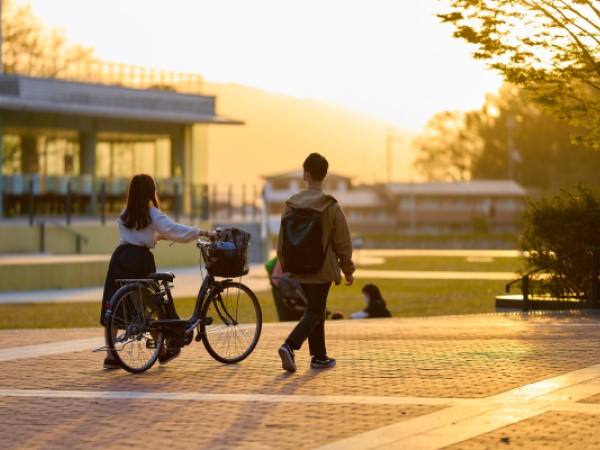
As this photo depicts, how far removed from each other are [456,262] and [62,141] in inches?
728

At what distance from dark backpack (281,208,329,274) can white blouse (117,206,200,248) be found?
0.85 metres

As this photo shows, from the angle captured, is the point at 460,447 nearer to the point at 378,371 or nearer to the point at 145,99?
the point at 378,371

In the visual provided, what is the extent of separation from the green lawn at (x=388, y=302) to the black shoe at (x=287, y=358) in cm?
1262

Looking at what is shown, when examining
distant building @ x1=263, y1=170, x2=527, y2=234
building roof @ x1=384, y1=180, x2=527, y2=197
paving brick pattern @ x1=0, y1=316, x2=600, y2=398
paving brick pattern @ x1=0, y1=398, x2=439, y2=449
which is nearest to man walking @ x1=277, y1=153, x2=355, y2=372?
paving brick pattern @ x1=0, y1=316, x2=600, y2=398

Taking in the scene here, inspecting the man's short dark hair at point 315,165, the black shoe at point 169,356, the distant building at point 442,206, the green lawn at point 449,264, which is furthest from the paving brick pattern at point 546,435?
the distant building at point 442,206

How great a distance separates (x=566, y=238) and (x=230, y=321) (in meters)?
9.79

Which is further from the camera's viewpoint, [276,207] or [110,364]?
[276,207]

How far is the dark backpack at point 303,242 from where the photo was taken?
11.3 metres

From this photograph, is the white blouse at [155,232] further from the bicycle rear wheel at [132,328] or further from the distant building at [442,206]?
the distant building at [442,206]

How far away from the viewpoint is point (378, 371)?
451 inches

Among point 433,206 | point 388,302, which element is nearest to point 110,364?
point 388,302

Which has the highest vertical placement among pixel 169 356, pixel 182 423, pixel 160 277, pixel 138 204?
pixel 138 204

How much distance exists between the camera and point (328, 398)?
32.7 feet

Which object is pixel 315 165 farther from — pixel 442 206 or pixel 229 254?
pixel 442 206
